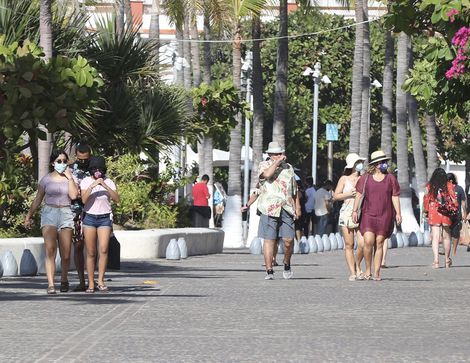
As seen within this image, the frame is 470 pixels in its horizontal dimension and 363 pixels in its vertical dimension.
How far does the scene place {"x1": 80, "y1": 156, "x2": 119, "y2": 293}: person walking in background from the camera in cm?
1783

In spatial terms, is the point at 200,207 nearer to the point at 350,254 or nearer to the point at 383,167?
the point at 383,167

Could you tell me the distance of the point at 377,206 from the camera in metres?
21.1

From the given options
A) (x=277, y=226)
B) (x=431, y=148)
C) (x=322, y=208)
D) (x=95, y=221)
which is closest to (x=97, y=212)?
(x=95, y=221)

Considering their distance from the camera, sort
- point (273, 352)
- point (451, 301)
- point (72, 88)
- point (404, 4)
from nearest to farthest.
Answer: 1. point (273, 352)
2. point (451, 301)
3. point (404, 4)
4. point (72, 88)

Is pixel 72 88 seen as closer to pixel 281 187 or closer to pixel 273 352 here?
pixel 281 187

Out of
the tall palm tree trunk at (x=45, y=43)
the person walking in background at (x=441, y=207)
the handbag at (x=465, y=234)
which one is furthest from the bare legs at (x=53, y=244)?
the handbag at (x=465, y=234)

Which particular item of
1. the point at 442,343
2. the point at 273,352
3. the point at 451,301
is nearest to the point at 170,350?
the point at 273,352

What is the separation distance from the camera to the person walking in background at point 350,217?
69.5ft

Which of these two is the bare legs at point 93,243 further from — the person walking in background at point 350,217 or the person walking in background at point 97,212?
the person walking in background at point 350,217

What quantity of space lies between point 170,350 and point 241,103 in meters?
23.0

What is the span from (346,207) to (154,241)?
6786 mm

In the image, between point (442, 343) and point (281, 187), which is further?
point (281, 187)

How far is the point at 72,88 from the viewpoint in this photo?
20.8 metres

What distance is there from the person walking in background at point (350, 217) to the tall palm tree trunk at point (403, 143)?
66.3ft
